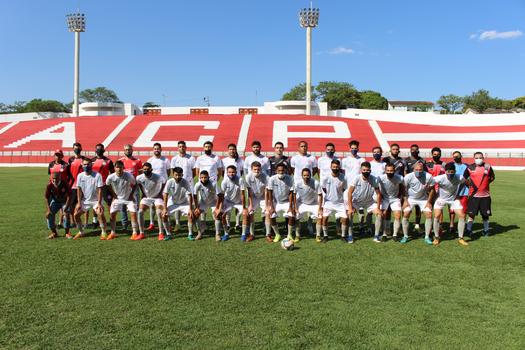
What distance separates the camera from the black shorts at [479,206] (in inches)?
333

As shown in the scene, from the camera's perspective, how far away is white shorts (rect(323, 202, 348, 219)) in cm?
805

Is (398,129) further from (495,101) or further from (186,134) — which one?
(495,101)

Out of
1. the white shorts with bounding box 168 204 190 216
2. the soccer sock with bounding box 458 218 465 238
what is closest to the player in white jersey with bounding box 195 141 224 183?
the white shorts with bounding box 168 204 190 216

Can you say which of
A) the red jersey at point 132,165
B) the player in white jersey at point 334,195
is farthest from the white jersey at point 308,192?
the red jersey at point 132,165

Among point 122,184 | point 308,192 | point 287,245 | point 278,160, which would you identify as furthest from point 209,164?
point 287,245

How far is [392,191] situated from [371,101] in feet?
252

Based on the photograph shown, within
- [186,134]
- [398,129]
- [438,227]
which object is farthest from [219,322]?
[398,129]

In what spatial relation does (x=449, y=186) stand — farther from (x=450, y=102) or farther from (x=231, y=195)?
(x=450, y=102)

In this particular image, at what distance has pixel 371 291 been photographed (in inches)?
206

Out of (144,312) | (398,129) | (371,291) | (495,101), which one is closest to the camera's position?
(144,312)

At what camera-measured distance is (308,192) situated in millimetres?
8273

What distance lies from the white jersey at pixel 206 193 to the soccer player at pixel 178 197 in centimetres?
18

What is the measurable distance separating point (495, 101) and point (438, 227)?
320 feet

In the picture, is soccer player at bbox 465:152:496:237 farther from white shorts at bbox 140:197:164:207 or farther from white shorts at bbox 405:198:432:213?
white shorts at bbox 140:197:164:207
